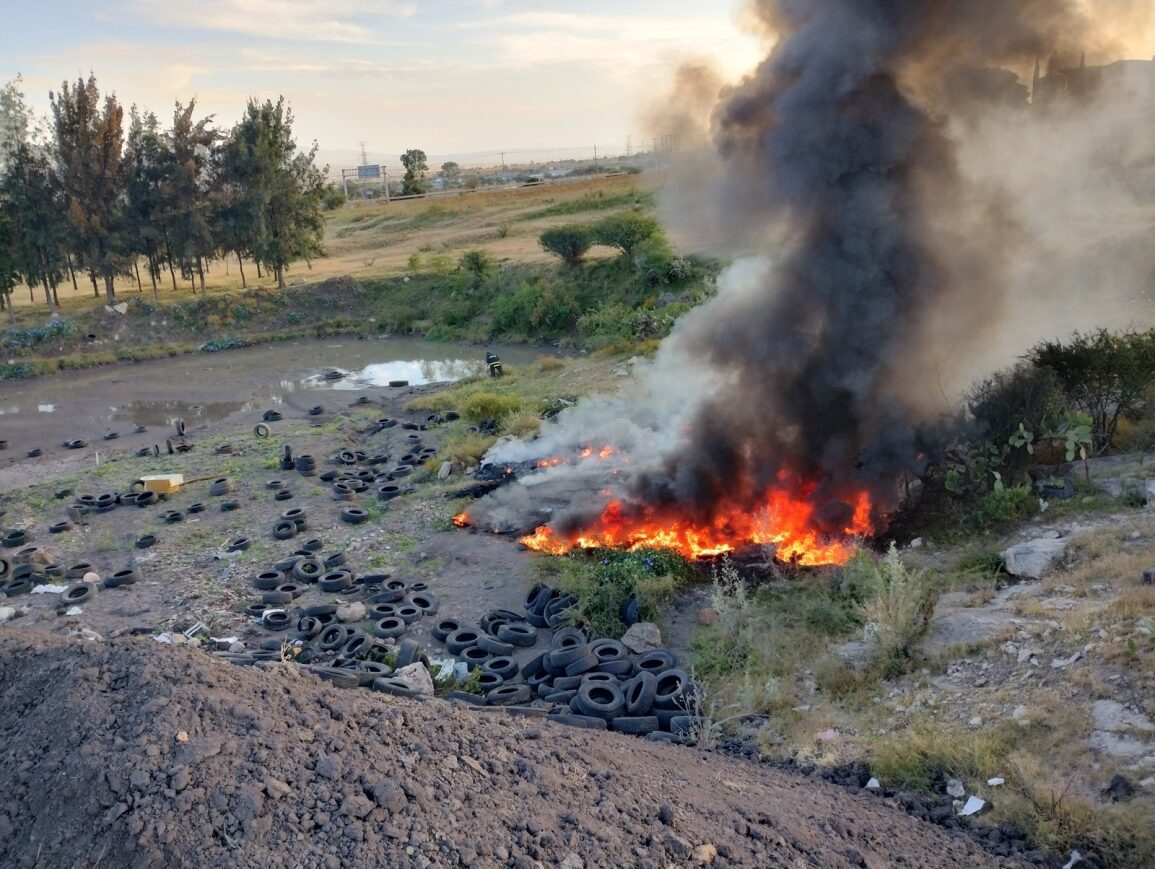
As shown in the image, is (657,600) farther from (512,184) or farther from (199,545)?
(512,184)

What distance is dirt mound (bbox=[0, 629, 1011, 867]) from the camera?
5.26m

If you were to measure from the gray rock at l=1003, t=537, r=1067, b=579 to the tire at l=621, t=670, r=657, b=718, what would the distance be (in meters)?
4.48

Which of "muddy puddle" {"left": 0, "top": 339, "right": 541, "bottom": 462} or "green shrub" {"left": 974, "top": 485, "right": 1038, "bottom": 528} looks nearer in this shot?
"green shrub" {"left": 974, "top": 485, "right": 1038, "bottom": 528}

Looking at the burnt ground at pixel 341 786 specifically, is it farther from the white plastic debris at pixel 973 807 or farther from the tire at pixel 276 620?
the tire at pixel 276 620

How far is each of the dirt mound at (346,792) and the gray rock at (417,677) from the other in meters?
1.43

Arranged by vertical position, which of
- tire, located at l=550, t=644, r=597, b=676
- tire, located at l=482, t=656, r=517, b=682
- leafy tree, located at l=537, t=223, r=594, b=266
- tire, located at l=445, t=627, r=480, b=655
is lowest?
tire, located at l=482, t=656, r=517, b=682

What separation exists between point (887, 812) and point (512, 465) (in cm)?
1034

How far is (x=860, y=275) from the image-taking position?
12.3 meters

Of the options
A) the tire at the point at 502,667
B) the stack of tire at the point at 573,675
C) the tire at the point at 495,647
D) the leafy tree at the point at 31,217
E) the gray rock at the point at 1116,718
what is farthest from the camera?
the leafy tree at the point at 31,217

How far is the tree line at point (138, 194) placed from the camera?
119 ft

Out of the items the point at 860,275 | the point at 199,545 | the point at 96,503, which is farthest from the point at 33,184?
the point at 860,275

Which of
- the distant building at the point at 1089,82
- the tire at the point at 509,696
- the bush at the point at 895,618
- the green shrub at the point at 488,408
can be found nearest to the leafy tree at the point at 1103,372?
the distant building at the point at 1089,82

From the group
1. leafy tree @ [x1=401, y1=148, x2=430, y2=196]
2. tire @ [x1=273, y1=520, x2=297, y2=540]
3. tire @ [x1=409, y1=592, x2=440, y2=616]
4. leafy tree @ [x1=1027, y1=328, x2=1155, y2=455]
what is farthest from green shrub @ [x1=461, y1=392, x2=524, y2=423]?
leafy tree @ [x1=401, y1=148, x2=430, y2=196]

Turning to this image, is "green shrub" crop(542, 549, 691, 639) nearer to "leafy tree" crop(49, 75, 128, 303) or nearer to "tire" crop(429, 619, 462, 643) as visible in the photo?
"tire" crop(429, 619, 462, 643)
